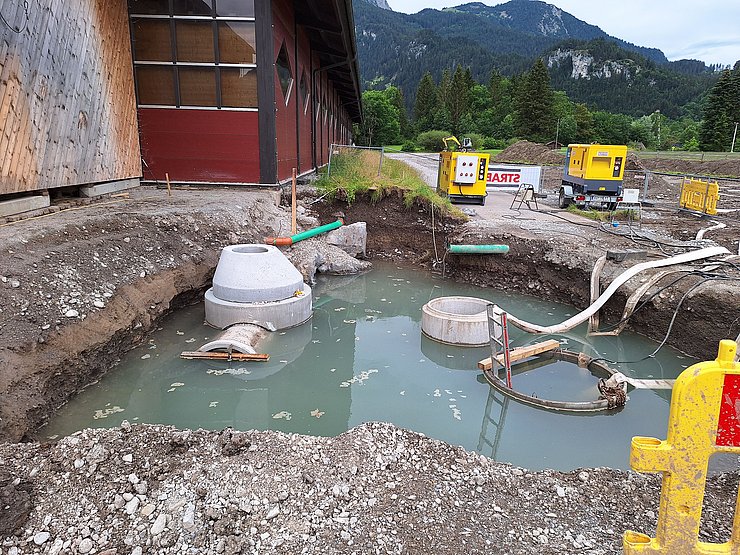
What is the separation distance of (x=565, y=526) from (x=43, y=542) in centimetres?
346

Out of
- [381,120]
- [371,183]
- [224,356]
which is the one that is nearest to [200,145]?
[371,183]

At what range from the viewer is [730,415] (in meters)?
2.31

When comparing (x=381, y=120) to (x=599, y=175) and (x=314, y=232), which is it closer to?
(x=599, y=175)

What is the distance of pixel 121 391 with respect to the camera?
5992 millimetres

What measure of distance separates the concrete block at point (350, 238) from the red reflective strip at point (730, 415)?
10.4 m

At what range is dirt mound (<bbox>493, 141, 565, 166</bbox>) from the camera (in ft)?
120

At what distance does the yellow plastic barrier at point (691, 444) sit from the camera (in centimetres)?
228

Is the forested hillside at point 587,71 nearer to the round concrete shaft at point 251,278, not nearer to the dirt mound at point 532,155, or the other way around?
the dirt mound at point 532,155

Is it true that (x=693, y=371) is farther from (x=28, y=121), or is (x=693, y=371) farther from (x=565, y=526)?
(x=28, y=121)

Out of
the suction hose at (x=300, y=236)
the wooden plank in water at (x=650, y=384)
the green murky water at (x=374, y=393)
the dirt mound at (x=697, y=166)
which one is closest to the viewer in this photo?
the green murky water at (x=374, y=393)

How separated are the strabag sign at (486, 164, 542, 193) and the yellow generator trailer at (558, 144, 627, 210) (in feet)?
Result: 8.12

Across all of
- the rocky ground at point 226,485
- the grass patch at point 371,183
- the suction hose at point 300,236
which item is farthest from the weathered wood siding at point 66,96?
the grass patch at point 371,183

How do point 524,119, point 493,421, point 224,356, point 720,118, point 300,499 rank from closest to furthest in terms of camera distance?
point 300,499 → point 493,421 → point 224,356 → point 720,118 → point 524,119

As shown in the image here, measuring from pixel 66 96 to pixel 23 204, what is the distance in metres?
2.35
